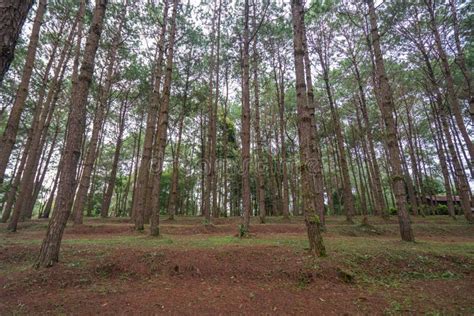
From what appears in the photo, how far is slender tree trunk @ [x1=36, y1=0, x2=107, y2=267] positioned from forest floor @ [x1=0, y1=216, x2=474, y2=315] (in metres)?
0.42

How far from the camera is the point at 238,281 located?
4609mm

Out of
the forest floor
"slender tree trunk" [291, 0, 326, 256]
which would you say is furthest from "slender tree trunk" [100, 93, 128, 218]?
"slender tree trunk" [291, 0, 326, 256]

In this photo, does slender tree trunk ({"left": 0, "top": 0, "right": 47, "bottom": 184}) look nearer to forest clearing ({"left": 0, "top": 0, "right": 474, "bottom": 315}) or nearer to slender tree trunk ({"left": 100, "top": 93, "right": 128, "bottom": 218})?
forest clearing ({"left": 0, "top": 0, "right": 474, "bottom": 315})

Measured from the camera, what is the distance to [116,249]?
19.2 ft

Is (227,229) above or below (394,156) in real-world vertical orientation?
below

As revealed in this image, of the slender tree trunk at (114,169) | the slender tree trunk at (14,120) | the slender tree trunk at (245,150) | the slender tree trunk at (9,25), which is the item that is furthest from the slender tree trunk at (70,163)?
the slender tree trunk at (114,169)

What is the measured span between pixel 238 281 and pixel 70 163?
14.6 feet

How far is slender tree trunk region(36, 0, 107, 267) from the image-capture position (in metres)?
4.68

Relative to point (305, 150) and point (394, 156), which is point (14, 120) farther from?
point (394, 156)

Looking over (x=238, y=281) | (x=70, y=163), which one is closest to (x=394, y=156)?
(x=238, y=281)

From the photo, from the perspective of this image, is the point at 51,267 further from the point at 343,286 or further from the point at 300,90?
the point at 300,90

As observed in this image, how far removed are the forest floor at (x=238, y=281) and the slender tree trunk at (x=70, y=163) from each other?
42cm

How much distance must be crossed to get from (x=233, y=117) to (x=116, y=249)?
24090mm

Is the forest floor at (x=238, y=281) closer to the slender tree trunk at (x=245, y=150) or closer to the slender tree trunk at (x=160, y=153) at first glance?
the slender tree trunk at (x=160, y=153)
